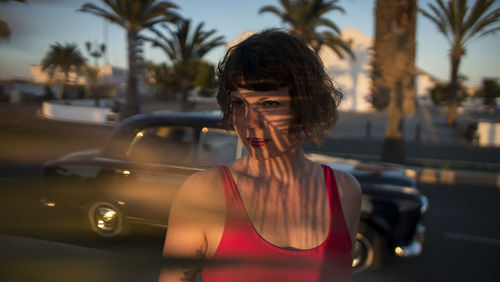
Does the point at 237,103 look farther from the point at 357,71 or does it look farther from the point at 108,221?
the point at 357,71

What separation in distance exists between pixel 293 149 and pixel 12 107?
0.68m

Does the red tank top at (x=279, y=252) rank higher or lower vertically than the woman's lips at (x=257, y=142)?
lower

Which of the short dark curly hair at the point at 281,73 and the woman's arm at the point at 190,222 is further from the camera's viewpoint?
the short dark curly hair at the point at 281,73

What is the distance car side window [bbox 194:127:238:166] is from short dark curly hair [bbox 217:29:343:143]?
6.76 feet

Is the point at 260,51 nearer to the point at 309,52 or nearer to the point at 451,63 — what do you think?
the point at 309,52

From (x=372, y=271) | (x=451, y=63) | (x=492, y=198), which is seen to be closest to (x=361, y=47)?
(x=451, y=63)

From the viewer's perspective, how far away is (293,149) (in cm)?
102

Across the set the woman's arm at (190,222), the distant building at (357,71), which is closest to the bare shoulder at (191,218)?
the woman's arm at (190,222)

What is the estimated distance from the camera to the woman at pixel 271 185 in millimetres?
858

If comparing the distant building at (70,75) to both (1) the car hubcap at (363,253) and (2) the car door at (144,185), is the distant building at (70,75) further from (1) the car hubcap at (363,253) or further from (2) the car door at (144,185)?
(1) the car hubcap at (363,253)

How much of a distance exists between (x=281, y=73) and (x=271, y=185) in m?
0.32

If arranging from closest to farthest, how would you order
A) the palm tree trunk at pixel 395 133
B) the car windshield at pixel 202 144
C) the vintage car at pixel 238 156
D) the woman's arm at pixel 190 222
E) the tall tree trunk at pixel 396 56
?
1. the woman's arm at pixel 190 222
2. the vintage car at pixel 238 156
3. the car windshield at pixel 202 144
4. the tall tree trunk at pixel 396 56
5. the palm tree trunk at pixel 395 133

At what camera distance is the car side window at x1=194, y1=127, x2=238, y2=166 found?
310cm

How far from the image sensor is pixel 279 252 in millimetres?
904
